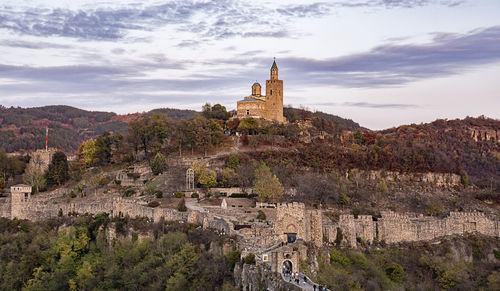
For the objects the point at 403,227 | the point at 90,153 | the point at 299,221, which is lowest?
the point at 403,227

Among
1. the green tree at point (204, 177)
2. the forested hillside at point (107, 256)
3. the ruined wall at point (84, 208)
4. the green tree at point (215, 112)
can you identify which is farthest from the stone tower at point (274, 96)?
the forested hillside at point (107, 256)

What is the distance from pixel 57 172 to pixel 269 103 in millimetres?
28666

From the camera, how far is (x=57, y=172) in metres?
50.4

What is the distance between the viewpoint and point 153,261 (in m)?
30.3

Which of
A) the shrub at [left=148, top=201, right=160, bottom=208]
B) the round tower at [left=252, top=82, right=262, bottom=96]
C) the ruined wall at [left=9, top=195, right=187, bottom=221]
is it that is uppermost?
the round tower at [left=252, top=82, right=262, bottom=96]

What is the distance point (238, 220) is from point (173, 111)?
97635mm

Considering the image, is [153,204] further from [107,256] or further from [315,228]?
[315,228]

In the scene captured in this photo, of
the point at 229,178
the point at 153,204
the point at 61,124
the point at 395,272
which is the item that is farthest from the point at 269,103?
the point at 61,124

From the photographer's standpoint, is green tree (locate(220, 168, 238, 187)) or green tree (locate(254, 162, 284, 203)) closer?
green tree (locate(254, 162, 284, 203))

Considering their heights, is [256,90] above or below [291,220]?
above

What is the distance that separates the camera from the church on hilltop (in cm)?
6862

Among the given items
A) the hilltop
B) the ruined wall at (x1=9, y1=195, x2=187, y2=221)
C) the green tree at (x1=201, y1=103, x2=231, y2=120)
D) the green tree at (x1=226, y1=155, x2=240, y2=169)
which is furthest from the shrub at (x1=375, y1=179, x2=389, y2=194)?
the hilltop

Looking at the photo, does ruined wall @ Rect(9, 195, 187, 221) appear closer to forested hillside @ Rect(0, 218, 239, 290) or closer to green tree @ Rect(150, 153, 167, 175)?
forested hillside @ Rect(0, 218, 239, 290)

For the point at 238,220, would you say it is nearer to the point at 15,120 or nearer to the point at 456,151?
the point at 456,151
